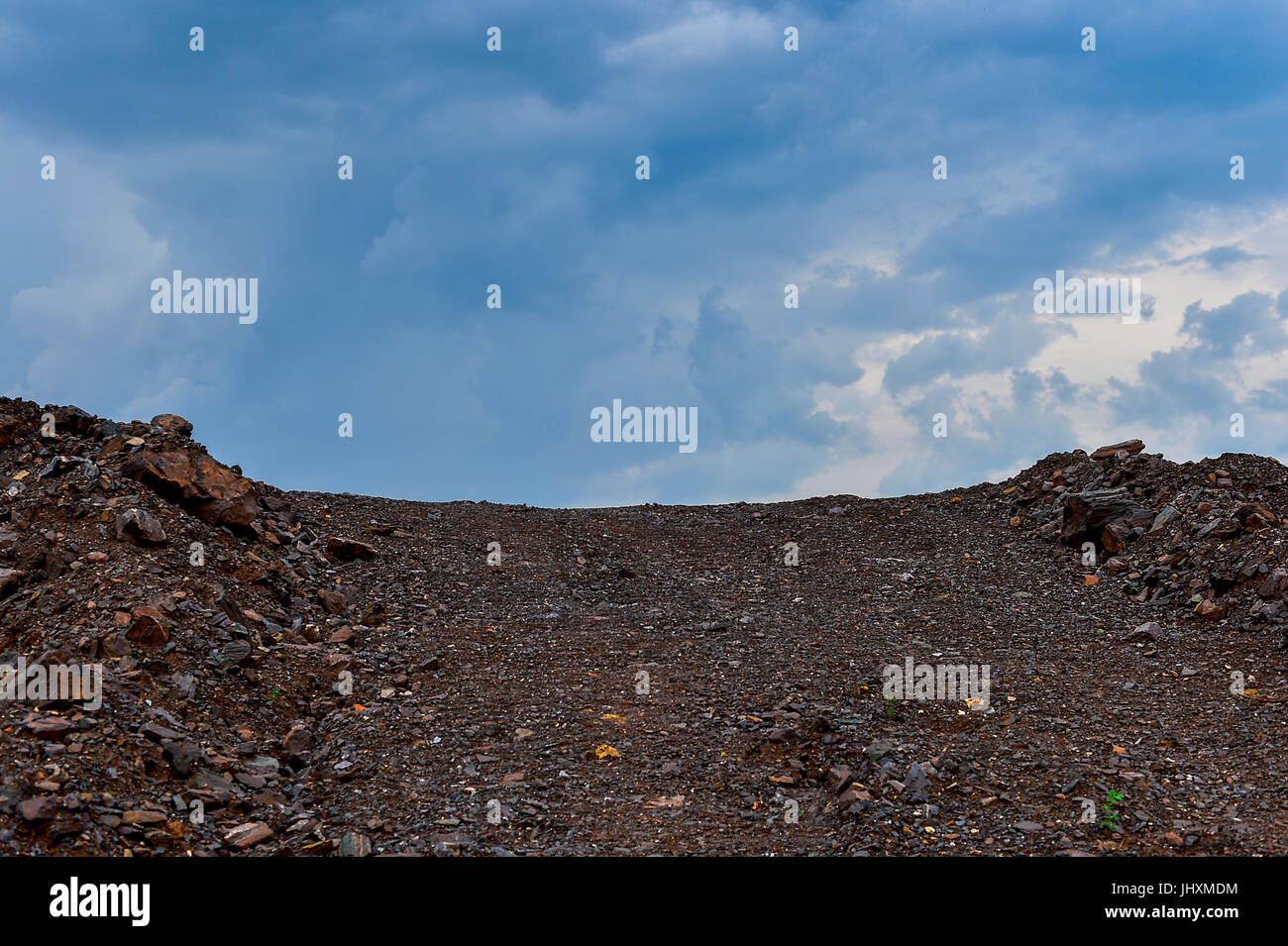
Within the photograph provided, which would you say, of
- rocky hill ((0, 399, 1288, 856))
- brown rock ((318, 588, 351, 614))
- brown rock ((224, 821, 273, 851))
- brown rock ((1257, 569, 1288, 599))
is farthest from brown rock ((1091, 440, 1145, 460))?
brown rock ((224, 821, 273, 851))

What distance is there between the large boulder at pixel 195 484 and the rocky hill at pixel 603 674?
74mm

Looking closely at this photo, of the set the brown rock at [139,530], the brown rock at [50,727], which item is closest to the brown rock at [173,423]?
the brown rock at [139,530]

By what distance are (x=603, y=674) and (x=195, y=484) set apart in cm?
812

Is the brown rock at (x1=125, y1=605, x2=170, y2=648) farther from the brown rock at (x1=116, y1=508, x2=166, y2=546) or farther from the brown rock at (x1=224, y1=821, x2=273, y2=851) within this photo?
the brown rock at (x1=224, y1=821, x2=273, y2=851)

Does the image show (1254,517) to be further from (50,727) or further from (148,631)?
(50,727)

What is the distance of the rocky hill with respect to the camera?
9.73 m

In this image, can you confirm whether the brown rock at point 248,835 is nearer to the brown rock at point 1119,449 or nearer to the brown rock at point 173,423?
the brown rock at point 173,423

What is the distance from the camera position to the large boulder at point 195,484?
1603cm

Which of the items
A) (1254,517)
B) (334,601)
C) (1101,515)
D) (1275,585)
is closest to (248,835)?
(334,601)

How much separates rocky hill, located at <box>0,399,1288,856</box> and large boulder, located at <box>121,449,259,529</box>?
74 mm

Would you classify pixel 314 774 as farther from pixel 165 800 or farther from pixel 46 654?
pixel 46 654

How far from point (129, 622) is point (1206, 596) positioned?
17293mm
